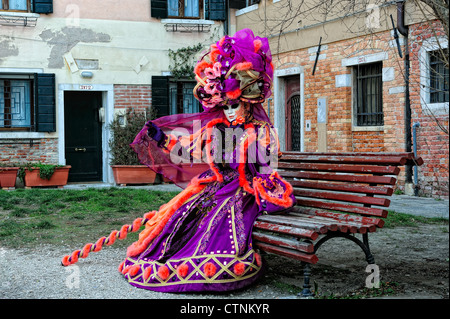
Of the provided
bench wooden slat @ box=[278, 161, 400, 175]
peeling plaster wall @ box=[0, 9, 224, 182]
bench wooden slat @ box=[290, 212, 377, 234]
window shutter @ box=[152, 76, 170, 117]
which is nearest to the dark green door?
peeling plaster wall @ box=[0, 9, 224, 182]

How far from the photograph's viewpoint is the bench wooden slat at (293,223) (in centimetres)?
360

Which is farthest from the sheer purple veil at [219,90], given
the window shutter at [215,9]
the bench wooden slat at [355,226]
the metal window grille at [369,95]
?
the window shutter at [215,9]

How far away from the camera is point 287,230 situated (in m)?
3.75

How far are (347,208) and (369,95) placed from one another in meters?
6.85

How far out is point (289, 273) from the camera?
4.62m

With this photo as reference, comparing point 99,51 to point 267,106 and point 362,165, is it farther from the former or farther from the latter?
point 362,165

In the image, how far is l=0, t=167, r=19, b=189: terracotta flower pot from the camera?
1160cm

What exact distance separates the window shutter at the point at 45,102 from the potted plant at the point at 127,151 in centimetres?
127

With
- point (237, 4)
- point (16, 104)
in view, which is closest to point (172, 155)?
point (16, 104)

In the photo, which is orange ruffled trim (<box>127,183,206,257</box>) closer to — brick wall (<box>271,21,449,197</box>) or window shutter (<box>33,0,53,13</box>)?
brick wall (<box>271,21,449,197</box>)

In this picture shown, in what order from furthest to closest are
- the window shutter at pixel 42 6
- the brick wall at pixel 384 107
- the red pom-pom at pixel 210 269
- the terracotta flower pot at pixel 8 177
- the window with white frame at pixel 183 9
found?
the window with white frame at pixel 183 9 → the window shutter at pixel 42 6 → the terracotta flower pot at pixel 8 177 → the brick wall at pixel 384 107 → the red pom-pom at pixel 210 269

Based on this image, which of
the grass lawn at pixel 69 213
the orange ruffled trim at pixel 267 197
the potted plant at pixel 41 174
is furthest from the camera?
the potted plant at pixel 41 174

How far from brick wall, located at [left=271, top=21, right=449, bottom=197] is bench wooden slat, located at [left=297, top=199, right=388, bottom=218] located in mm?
4807

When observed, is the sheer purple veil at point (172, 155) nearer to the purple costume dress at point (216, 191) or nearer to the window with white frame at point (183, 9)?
the purple costume dress at point (216, 191)
